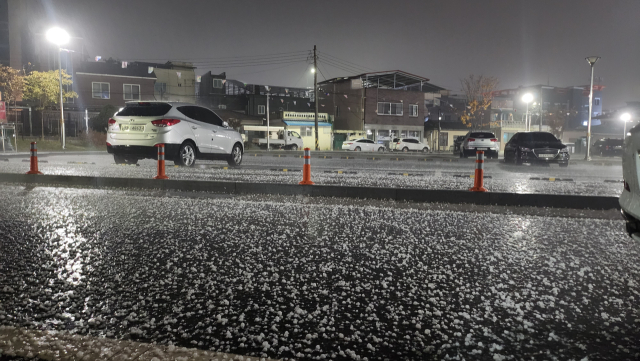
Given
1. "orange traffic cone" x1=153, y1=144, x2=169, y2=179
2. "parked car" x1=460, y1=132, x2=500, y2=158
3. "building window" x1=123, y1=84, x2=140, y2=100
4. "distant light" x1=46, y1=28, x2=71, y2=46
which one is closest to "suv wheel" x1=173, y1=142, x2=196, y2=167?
"orange traffic cone" x1=153, y1=144, x2=169, y2=179

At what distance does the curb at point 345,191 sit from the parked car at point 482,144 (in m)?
17.9

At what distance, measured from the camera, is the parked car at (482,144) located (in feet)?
83.6

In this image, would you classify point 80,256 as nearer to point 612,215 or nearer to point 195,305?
point 195,305

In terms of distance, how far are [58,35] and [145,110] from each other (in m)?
24.8

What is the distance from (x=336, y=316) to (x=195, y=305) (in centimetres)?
95

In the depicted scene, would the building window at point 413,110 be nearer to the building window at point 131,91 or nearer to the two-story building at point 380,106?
the two-story building at point 380,106

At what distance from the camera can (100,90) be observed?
48750mm

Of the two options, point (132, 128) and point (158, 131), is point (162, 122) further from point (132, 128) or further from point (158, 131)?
point (132, 128)

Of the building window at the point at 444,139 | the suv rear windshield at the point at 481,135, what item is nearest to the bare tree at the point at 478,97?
the building window at the point at 444,139

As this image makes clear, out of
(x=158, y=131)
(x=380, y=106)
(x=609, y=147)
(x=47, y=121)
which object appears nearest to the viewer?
(x=158, y=131)

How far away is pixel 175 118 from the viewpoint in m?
12.4

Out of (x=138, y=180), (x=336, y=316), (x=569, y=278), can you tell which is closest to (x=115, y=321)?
(x=336, y=316)

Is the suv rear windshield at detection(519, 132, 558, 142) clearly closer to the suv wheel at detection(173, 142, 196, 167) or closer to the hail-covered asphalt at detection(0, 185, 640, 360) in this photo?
the suv wheel at detection(173, 142, 196, 167)

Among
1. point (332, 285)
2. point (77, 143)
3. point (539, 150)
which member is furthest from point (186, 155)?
point (77, 143)
